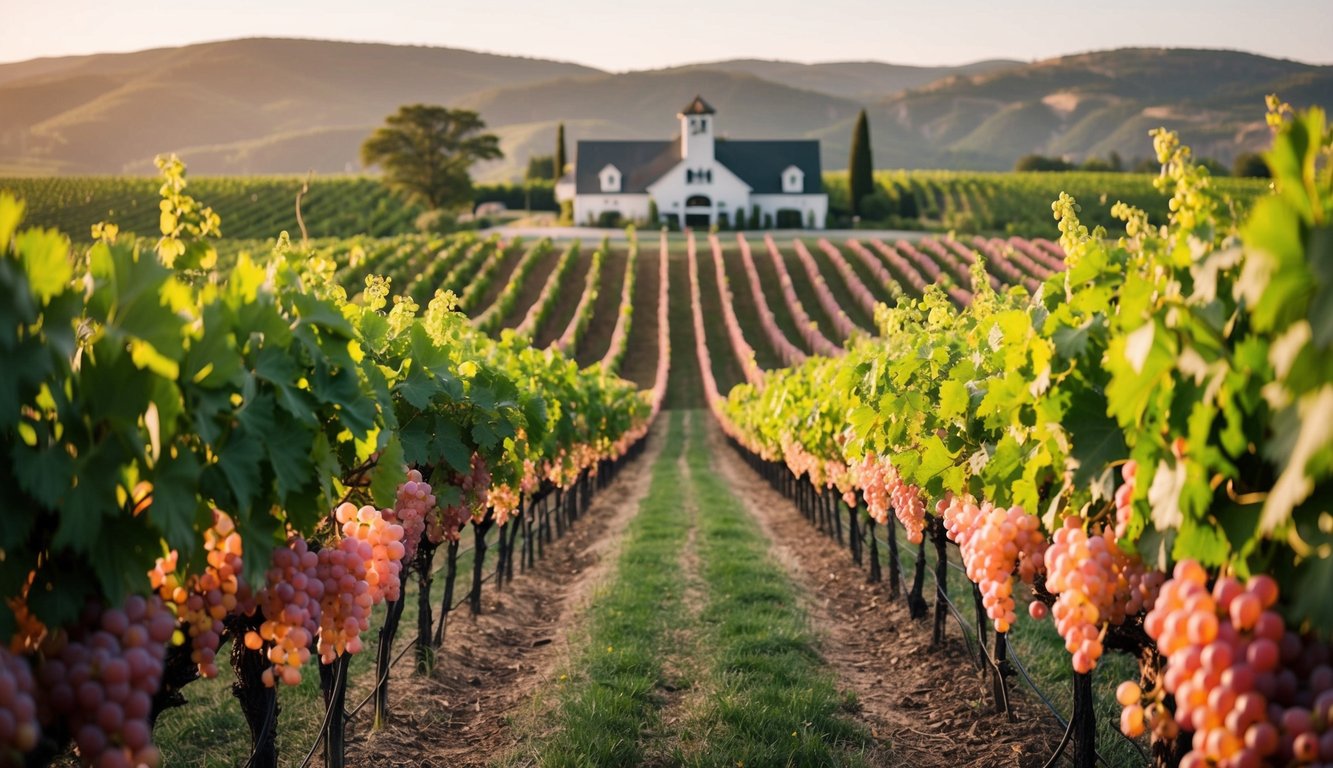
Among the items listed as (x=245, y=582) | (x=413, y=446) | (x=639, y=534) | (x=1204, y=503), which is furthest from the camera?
(x=639, y=534)

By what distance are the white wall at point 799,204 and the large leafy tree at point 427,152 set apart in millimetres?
21986

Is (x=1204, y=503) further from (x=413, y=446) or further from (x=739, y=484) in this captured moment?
(x=739, y=484)

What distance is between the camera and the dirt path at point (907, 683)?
6.74 metres

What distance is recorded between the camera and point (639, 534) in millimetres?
15695

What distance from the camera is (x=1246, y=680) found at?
98.4 inches

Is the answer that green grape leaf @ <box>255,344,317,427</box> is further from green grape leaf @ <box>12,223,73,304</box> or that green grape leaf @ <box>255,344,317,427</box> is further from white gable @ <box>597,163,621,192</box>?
white gable @ <box>597,163,621,192</box>

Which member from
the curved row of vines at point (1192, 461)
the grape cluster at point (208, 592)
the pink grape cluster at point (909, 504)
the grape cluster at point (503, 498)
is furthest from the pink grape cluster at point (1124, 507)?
the grape cluster at point (503, 498)

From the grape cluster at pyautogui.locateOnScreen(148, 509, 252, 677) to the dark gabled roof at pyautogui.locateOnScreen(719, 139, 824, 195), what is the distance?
82038 mm

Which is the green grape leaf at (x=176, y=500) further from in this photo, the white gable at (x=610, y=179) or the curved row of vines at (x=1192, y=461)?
the white gable at (x=610, y=179)

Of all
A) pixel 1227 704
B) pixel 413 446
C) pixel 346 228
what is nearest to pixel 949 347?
pixel 413 446

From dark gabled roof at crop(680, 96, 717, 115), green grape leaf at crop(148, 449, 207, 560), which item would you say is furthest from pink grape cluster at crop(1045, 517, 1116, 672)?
dark gabled roof at crop(680, 96, 717, 115)

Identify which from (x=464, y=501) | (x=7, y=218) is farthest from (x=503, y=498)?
(x=7, y=218)

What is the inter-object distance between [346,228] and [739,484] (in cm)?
6301

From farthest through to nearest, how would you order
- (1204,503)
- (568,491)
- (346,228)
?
(346,228) → (568,491) → (1204,503)
